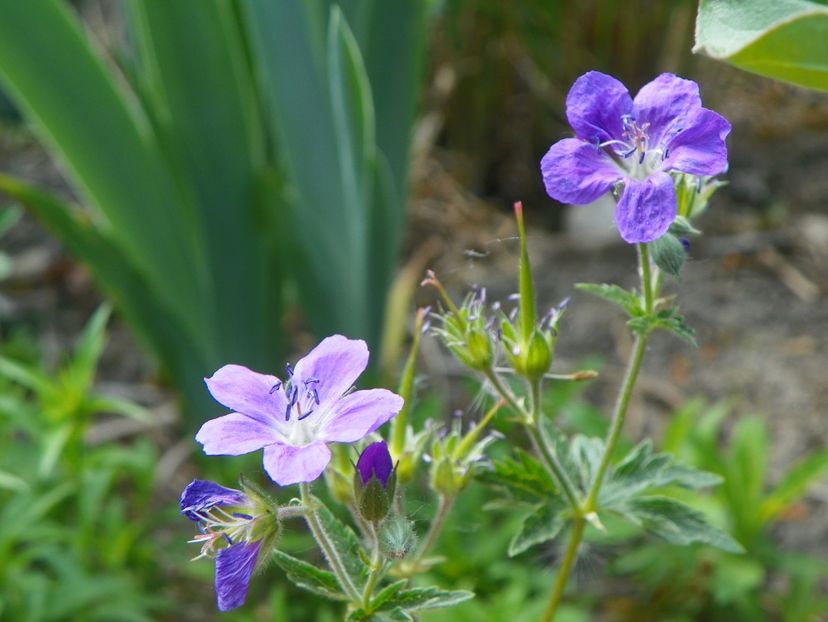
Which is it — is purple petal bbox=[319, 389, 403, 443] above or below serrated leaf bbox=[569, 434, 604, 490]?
above

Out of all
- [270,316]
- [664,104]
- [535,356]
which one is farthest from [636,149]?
[270,316]

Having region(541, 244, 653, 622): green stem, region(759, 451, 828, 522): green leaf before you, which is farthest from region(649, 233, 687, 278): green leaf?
region(759, 451, 828, 522): green leaf

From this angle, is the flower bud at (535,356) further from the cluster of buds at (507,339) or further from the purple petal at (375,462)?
the purple petal at (375,462)

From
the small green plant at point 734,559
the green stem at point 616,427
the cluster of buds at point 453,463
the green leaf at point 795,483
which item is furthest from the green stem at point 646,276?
the green leaf at point 795,483

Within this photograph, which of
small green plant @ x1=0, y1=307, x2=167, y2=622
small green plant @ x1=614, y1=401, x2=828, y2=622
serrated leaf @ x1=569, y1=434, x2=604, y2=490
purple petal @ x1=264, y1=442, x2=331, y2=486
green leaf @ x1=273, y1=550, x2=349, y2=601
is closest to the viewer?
purple petal @ x1=264, y1=442, x2=331, y2=486

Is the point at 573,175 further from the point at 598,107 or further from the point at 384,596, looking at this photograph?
the point at 384,596

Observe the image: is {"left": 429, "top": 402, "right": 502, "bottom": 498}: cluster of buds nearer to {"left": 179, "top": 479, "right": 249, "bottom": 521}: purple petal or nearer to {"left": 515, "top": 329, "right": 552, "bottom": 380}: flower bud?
{"left": 515, "top": 329, "right": 552, "bottom": 380}: flower bud

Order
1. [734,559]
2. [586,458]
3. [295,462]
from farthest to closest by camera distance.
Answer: [734,559] < [586,458] < [295,462]

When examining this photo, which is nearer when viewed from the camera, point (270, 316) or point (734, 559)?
point (734, 559)
